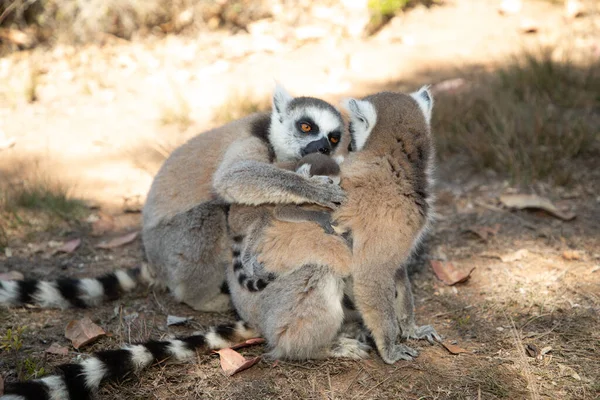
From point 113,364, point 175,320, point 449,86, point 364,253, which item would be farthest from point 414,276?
point 449,86

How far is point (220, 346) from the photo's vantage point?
→ 11.3 ft

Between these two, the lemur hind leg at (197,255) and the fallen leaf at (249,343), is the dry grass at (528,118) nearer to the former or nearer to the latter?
the lemur hind leg at (197,255)

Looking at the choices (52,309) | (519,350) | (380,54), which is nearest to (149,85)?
(380,54)

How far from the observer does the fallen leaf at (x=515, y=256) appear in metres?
4.38

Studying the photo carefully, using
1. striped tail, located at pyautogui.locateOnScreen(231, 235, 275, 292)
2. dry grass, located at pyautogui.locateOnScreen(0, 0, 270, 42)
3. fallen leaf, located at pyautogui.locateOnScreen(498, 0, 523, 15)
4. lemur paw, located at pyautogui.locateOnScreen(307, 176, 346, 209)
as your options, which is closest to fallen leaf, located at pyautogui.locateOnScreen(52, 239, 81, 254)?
striped tail, located at pyautogui.locateOnScreen(231, 235, 275, 292)

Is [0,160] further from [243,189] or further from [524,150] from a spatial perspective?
[524,150]

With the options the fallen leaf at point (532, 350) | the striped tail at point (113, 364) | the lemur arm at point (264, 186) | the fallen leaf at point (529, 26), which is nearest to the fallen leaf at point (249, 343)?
the striped tail at point (113, 364)

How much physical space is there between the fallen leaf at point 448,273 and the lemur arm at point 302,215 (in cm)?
123

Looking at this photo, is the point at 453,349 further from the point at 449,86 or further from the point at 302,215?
the point at 449,86

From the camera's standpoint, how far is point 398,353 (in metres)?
3.36

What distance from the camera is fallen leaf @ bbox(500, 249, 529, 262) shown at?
4.38 meters

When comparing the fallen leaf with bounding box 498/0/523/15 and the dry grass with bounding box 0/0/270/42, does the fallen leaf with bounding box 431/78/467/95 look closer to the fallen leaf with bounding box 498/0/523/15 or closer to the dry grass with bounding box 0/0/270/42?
the fallen leaf with bounding box 498/0/523/15

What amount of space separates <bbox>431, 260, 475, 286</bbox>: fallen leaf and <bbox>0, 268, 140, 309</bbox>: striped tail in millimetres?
2319

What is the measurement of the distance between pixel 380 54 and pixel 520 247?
13.0 ft
